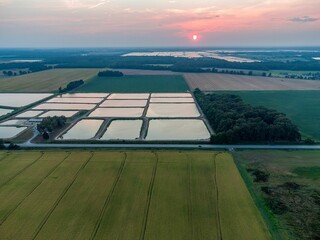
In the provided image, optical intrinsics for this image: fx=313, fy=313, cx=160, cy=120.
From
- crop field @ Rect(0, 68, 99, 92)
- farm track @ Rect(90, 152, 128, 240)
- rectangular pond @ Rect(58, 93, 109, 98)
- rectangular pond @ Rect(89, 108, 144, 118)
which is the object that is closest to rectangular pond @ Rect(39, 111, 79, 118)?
rectangular pond @ Rect(89, 108, 144, 118)

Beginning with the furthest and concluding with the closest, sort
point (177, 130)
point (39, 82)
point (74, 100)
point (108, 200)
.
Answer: point (39, 82) → point (74, 100) → point (177, 130) → point (108, 200)

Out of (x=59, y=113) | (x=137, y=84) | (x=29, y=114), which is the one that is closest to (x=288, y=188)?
(x=59, y=113)

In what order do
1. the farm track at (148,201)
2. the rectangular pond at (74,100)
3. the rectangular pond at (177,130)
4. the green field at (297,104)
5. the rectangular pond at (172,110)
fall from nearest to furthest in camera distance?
the farm track at (148,201) → the rectangular pond at (177,130) → the green field at (297,104) → the rectangular pond at (172,110) → the rectangular pond at (74,100)

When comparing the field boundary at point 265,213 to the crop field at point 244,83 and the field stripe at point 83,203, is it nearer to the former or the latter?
the field stripe at point 83,203

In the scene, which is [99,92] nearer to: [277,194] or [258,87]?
[258,87]

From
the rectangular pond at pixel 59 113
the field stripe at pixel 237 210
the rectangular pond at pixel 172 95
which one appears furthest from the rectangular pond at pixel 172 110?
the field stripe at pixel 237 210

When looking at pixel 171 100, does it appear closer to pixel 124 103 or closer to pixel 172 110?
pixel 172 110
